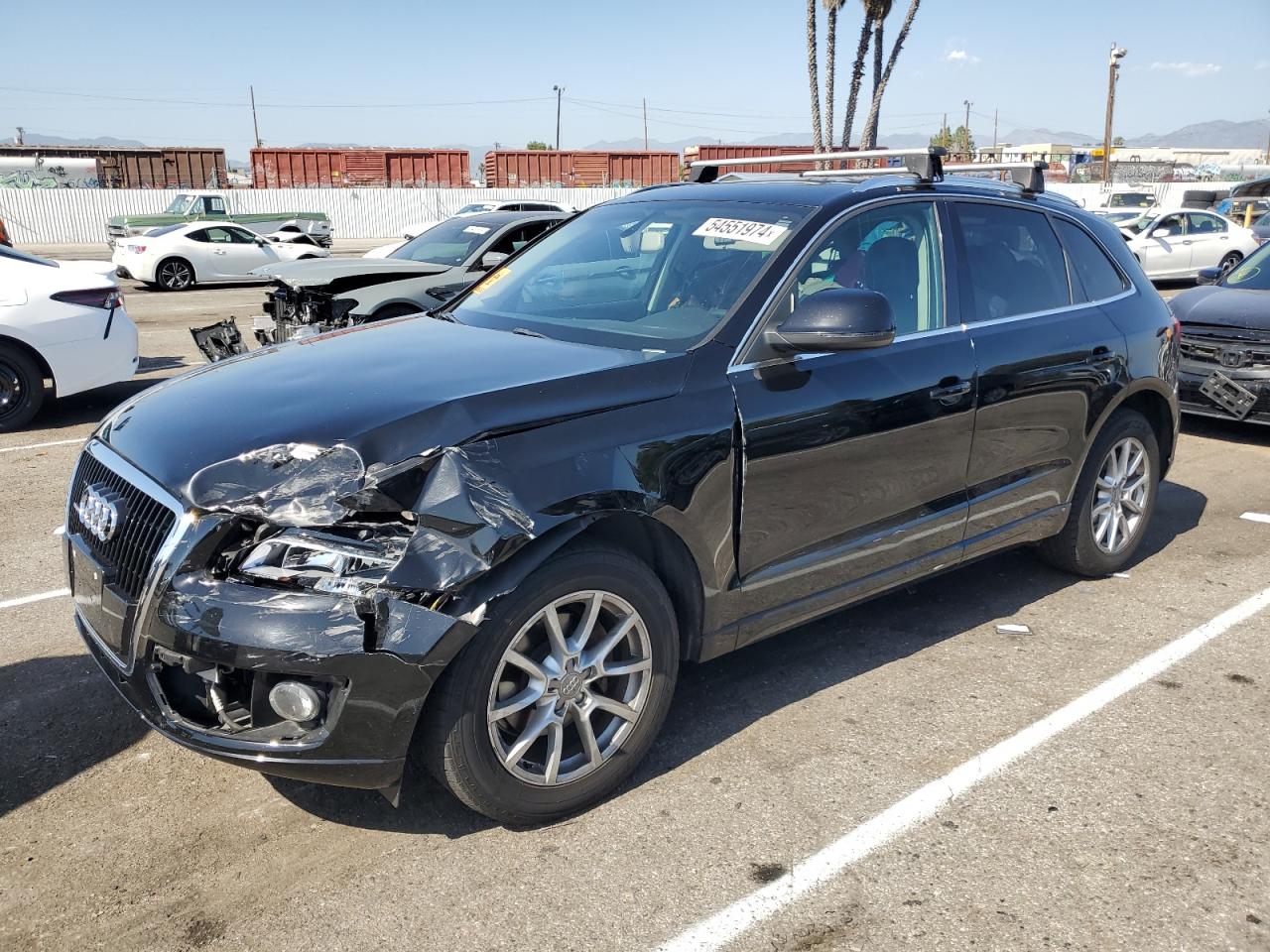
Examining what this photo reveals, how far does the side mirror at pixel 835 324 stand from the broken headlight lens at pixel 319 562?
1508 mm

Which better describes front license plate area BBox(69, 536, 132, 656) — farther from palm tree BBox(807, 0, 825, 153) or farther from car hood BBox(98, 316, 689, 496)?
palm tree BBox(807, 0, 825, 153)

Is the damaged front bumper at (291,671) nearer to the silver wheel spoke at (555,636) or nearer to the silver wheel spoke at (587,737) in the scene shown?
the silver wheel spoke at (555,636)

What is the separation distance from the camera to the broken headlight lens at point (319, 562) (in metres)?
2.69

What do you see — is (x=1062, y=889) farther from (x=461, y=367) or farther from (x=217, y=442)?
(x=217, y=442)

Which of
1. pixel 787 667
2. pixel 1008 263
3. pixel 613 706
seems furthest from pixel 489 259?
pixel 613 706

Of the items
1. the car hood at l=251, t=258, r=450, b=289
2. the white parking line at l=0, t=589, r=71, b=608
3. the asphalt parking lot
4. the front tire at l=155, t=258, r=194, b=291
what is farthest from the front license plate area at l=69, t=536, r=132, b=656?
the front tire at l=155, t=258, r=194, b=291

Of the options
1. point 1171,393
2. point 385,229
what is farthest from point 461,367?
point 385,229

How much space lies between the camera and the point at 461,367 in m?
3.32

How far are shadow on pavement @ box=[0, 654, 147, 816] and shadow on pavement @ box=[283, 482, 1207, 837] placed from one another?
0.71 meters

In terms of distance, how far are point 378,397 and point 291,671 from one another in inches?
33.2

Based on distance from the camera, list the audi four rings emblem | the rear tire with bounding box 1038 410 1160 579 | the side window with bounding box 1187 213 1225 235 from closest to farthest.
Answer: the audi four rings emblem, the rear tire with bounding box 1038 410 1160 579, the side window with bounding box 1187 213 1225 235

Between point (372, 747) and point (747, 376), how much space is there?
164cm

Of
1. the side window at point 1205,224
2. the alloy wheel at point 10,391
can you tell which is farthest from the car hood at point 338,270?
the side window at point 1205,224

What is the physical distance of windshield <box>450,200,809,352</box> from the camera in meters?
3.71
